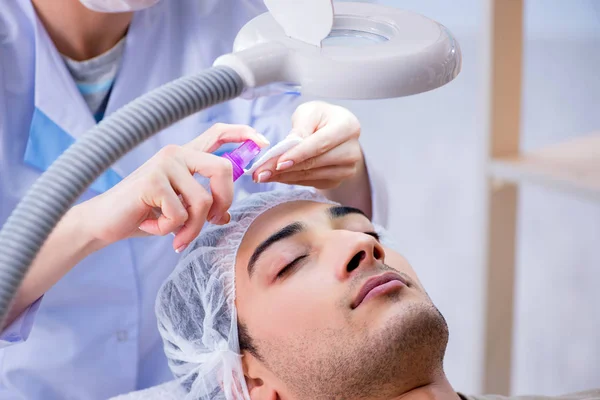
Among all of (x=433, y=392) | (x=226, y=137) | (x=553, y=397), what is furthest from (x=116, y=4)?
(x=553, y=397)

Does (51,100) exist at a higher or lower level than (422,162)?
higher

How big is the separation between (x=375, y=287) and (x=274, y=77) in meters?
0.41

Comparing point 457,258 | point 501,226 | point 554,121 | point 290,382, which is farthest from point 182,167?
point 554,121

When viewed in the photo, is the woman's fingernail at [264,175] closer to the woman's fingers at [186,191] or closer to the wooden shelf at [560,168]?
the woman's fingers at [186,191]

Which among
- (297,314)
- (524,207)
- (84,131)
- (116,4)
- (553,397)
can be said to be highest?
(116,4)

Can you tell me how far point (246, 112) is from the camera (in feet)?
4.22

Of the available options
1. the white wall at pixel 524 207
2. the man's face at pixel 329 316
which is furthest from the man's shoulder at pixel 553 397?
the white wall at pixel 524 207

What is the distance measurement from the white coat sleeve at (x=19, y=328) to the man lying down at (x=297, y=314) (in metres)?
0.22

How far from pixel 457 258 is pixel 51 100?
1.82m

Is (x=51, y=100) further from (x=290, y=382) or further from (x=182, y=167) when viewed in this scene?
(x=290, y=382)

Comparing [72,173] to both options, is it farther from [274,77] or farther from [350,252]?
[350,252]

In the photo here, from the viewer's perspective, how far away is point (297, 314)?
1053 mm

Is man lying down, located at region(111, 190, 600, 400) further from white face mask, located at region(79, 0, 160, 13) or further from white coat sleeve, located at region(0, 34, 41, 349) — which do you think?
white face mask, located at region(79, 0, 160, 13)

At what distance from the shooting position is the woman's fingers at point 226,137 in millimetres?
943
